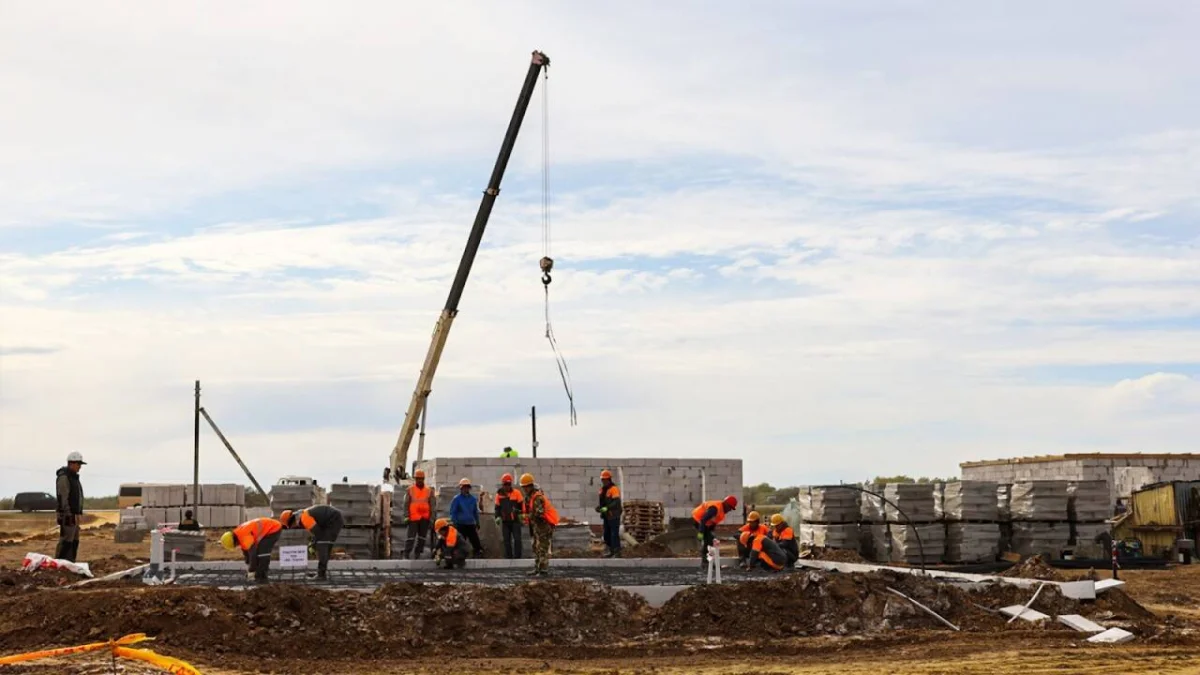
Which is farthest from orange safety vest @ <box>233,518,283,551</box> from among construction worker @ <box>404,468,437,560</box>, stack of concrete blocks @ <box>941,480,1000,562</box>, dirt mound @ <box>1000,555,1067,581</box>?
stack of concrete blocks @ <box>941,480,1000,562</box>

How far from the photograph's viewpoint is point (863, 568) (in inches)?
774

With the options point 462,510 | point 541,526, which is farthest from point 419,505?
point 541,526

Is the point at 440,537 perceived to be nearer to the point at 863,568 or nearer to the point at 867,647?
the point at 863,568

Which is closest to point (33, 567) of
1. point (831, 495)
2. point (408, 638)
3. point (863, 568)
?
point (408, 638)

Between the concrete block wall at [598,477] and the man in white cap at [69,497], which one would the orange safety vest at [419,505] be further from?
the concrete block wall at [598,477]

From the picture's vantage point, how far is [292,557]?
56.2ft

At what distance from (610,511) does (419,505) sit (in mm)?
3416

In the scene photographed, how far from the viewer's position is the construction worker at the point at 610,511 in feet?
77.6

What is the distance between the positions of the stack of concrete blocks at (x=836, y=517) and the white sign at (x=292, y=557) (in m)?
13.3

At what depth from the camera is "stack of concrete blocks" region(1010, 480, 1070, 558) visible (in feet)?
87.9

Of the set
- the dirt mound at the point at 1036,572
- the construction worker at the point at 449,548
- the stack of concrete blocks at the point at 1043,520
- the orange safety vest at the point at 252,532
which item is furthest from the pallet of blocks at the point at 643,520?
the orange safety vest at the point at 252,532

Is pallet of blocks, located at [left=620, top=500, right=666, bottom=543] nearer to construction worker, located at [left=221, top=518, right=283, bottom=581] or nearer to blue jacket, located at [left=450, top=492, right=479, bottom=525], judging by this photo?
blue jacket, located at [left=450, top=492, right=479, bottom=525]

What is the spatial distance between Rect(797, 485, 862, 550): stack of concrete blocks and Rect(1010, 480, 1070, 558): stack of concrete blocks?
315 centimetres

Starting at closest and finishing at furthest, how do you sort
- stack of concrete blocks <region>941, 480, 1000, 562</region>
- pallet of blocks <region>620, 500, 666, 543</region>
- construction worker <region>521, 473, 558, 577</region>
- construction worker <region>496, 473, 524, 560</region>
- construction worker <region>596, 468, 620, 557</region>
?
construction worker <region>521, 473, 558, 577</region> → construction worker <region>496, 473, 524, 560</region> → construction worker <region>596, 468, 620, 557</region> → stack of concrete blocks <region>941, 480, 1000, 562</region> → pallet of blocks <region>620, 500, 666, 543</region>
